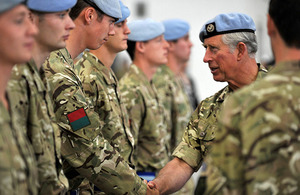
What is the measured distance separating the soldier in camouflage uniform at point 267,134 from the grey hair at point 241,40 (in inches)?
47.2

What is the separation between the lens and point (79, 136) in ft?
10.8

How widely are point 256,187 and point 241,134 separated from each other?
0.21 meters

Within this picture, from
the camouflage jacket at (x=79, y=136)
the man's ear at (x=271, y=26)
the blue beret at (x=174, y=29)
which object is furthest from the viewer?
the blue beret at (x=174, y=29)

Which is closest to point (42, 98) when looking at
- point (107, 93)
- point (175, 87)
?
point (107, 93)

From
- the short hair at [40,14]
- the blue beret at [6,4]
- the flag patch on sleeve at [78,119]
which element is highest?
the blue beret at [6,4]

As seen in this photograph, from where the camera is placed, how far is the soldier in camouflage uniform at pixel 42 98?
248 cm

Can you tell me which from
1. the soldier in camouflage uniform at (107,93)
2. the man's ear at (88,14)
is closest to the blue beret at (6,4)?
the man's ear at (88,14)

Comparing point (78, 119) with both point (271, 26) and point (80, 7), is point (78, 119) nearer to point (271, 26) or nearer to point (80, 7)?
point (80, 7)

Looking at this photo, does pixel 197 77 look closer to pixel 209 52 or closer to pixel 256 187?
pixel 209 52

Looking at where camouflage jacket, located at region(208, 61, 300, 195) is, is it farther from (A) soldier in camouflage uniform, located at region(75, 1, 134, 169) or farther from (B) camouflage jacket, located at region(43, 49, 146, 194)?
(A) soldier in camouflage uniform, located at region(75, 1, 134, 169)

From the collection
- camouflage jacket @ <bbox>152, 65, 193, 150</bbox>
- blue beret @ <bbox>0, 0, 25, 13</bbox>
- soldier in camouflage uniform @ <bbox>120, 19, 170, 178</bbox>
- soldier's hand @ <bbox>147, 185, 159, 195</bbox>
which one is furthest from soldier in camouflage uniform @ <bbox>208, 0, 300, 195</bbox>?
camouflage jacket @ <bbox>152, 65, 193, 150</bbox>

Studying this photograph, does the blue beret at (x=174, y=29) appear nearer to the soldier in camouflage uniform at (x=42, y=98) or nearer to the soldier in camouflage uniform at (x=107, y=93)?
the soldier in camouflage uniform at (x=107, y=93)

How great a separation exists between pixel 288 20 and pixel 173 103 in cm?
421

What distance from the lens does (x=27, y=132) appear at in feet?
8.29
